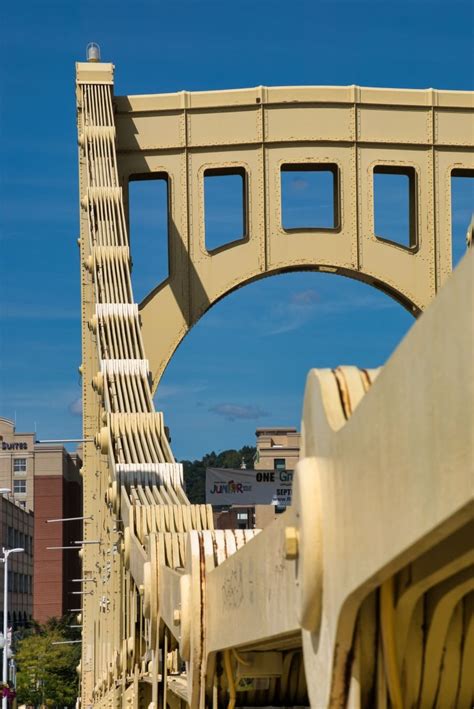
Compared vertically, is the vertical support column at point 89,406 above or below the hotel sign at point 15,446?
below

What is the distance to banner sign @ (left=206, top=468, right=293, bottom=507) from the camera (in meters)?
40.9

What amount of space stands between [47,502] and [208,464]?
53.0 metres

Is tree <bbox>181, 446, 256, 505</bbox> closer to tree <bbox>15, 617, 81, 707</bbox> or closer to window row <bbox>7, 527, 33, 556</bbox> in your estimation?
window row <bbox>7, 527, 33, 556</bbox>

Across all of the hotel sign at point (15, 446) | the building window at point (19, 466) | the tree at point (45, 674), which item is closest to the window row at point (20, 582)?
the building window at point (19, 466)

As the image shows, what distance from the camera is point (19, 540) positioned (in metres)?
113

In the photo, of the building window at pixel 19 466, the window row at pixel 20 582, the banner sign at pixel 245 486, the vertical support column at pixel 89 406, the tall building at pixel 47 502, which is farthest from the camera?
the building window at pixel 19 466

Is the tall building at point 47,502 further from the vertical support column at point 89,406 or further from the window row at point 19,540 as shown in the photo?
the vertical support column at point 89,406

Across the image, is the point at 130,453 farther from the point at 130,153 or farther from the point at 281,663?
the point at 281,663

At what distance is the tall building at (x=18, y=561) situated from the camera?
10169 cm

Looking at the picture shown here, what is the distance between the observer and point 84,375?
111ft

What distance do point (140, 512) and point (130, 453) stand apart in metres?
5.30

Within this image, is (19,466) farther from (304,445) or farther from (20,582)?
(304,445)

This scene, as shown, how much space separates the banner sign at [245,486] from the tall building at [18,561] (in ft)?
184

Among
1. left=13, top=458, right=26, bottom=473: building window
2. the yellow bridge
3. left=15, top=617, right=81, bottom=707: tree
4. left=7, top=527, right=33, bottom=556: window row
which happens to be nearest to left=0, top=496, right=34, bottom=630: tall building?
left=7, top=527, right=33, bottom=556: window row
